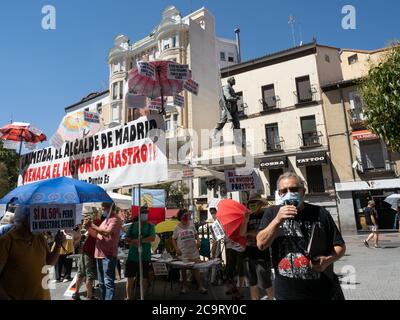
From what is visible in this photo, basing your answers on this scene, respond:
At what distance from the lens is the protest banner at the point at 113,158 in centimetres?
499

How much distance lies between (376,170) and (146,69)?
68.0 feet

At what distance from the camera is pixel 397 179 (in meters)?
20.9

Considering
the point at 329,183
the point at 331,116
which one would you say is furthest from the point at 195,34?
the point at 329,183

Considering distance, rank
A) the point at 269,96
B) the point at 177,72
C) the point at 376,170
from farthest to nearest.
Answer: the point at 269,96, the point at 376,170, the point at 177,72

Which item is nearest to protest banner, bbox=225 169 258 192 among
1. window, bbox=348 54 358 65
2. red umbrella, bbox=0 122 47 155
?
red umbrella, bbox=0 122 47 155

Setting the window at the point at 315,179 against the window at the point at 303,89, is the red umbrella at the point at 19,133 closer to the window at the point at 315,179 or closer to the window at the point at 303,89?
the window at the point at 315,179

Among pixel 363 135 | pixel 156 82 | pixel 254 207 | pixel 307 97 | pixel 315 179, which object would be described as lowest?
pixel 254 207

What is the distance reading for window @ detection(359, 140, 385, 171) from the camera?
73.4ft

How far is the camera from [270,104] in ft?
89.0

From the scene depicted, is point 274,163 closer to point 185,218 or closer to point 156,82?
point 185,218

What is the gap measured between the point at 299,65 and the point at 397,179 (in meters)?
11.4

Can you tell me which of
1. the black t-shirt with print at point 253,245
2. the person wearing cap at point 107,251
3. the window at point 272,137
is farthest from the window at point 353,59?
the person wearing cap at point 107,251

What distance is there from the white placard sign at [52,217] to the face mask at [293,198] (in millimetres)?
2646

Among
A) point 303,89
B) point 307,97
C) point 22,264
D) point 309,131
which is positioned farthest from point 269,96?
point 22,264
